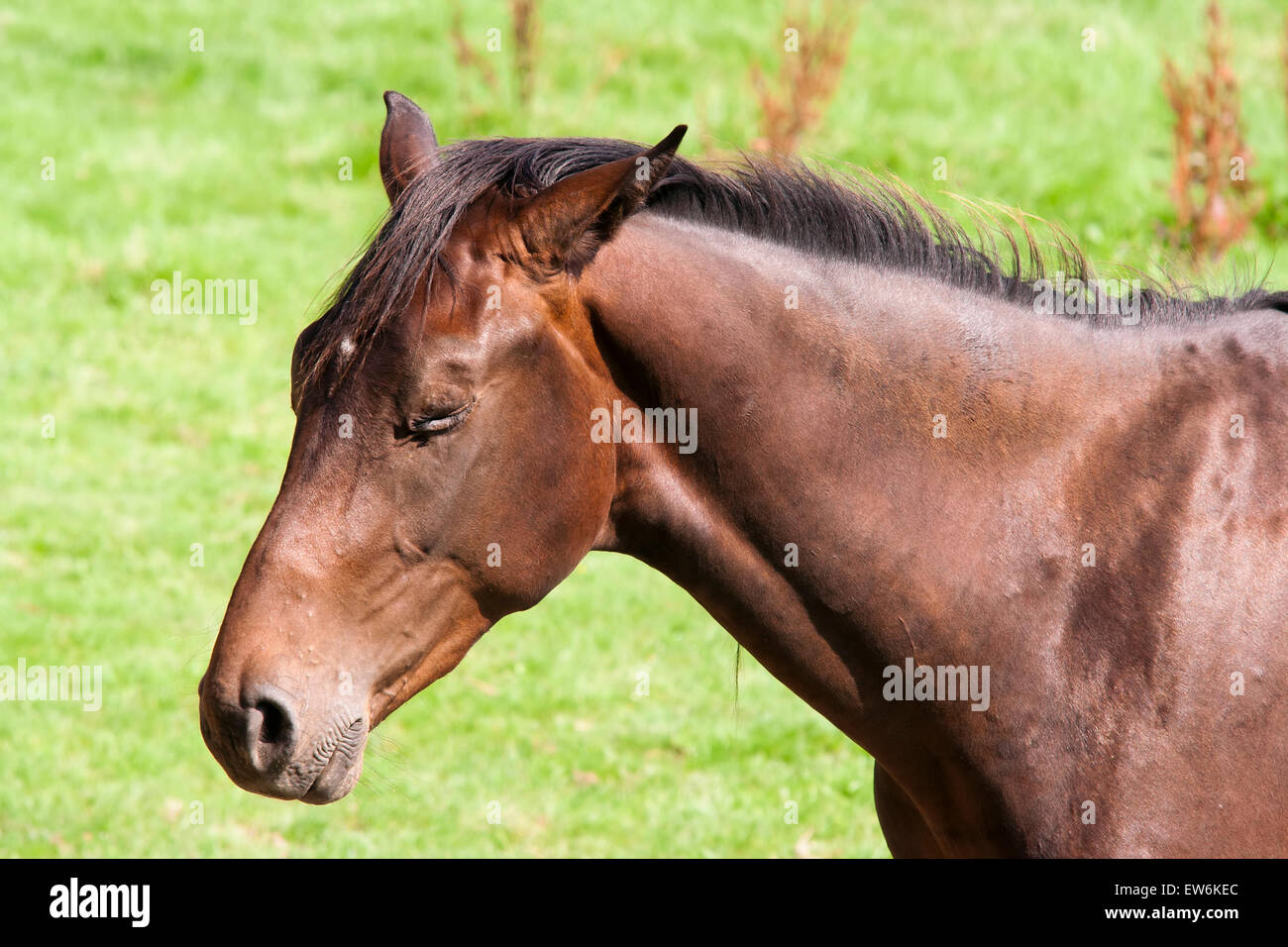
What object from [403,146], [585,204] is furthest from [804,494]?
[403,146]

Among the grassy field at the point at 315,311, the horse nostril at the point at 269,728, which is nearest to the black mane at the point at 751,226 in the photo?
the grassy field at the point at 315,311

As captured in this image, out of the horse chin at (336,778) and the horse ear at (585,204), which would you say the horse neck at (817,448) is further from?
the horse chin at (336,778)

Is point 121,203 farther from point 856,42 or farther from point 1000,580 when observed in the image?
point 1000,580

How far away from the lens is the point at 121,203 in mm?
10117

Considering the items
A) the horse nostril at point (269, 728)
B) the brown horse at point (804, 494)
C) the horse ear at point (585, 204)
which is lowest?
the horse nostril at point (269, 728)

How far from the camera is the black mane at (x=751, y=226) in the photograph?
256 centimetres

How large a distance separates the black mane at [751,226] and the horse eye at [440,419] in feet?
0.63

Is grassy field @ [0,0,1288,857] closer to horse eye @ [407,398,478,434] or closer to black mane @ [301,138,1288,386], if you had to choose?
black mane @ [301,138,1288,386]

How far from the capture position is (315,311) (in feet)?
29.4

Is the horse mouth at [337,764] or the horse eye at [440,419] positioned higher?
the horse eye at [440,419]

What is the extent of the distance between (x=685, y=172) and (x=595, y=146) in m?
0.21

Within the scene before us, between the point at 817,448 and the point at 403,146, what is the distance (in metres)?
1.21

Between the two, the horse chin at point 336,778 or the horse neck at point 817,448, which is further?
the horse neck at point 817,448

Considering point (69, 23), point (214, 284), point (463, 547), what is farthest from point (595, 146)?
point (69, 23)
